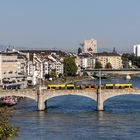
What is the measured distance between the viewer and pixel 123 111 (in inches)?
1939

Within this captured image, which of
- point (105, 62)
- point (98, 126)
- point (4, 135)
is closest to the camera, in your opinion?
point (4, 135)

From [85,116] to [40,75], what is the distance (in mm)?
56032

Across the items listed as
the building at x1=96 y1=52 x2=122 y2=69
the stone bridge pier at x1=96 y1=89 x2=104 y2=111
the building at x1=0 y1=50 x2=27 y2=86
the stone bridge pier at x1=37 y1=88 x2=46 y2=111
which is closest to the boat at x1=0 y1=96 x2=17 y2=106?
the stone bridge pier at x1=37 y1=88 x2=46 y2=111

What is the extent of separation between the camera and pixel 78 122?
4178 centimetres

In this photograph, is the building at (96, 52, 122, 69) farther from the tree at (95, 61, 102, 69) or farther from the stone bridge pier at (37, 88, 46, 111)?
the stone bridge pier at (37, 88, 46, 111)

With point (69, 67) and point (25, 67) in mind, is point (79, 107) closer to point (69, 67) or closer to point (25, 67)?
point (25, 67)

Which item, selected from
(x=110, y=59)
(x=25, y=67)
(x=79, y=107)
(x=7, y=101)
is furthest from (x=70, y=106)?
(x=110, y=59)

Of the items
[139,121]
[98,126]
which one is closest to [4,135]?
[98,126]

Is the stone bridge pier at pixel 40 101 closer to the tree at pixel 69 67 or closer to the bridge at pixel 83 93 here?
the bridge at pixel 83 93

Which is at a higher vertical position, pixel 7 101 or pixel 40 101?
pixel 40 101

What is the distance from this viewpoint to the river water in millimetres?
35062

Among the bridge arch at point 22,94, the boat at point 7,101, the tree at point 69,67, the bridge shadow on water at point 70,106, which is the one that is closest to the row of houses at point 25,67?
the tree at point 69,67

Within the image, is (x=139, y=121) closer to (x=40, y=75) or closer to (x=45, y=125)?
(x=45, y=125)

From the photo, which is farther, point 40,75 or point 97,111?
point 40,75
